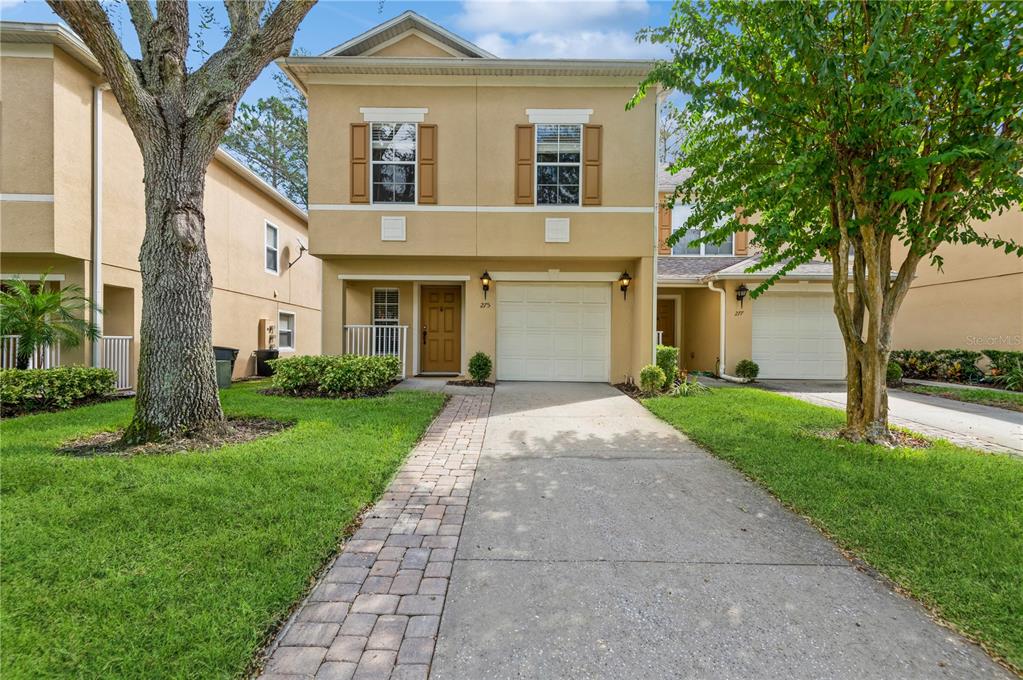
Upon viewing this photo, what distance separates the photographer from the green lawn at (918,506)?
236 cm

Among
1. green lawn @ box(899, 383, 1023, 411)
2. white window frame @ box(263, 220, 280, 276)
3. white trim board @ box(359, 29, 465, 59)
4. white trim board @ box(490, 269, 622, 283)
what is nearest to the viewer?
green lawn @ box(899, 383, 1023, 411)

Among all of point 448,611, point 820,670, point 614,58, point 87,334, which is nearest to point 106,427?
point 87,334

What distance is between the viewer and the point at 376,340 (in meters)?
10.5

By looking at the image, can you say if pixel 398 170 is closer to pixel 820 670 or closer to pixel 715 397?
pixel 715 397

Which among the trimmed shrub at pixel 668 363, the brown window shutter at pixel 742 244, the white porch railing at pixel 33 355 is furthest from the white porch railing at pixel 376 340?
the brown window shutter at pixel 742 244

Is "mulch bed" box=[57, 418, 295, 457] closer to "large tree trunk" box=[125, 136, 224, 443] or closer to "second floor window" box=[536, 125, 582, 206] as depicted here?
"large tree trunk" box=[125, 136, 224, 443]

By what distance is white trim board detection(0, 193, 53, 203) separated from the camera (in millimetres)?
7512

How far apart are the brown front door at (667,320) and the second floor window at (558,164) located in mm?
6355

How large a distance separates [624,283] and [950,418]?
585 cm

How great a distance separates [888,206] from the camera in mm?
4637

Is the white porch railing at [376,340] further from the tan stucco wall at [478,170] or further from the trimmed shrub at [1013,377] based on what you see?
the trimmed shrub at [1013,377]

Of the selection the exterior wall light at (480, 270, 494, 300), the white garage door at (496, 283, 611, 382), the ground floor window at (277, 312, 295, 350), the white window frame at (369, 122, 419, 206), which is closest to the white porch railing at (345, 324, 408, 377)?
the exterior wall light at (480, 270, 494, 300)

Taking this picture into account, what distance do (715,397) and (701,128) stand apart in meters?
4.58

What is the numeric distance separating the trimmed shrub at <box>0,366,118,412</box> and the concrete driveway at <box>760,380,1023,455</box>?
1253cm
